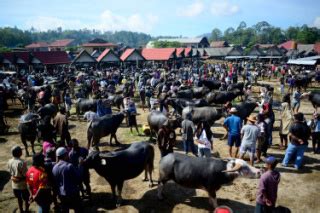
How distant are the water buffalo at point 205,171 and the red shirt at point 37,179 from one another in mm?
3254

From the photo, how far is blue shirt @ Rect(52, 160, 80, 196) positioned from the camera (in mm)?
6477

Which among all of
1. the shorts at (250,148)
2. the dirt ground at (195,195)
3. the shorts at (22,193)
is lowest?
the dirt ground at (195,195)

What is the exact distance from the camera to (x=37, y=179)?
254 inches

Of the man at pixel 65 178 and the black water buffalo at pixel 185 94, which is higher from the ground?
the black water buffalo at pixel 185 94

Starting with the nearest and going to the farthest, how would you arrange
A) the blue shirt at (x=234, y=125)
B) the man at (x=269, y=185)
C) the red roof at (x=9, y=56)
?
the man at (x=269, y=185)
the blue shirt at (x=234, y=125)
the red roof at (x=9, y=56)

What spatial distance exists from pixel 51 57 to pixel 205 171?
39635 millimetres

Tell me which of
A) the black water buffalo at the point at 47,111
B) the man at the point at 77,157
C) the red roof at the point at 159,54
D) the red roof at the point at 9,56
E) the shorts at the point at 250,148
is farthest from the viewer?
the red roof at the point at 159,54

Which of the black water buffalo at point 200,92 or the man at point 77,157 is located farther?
the black water buffalo at point 200,92

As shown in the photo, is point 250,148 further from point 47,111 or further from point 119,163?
point 47,111

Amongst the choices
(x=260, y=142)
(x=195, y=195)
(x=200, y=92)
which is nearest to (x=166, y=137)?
(x=195, y=195)

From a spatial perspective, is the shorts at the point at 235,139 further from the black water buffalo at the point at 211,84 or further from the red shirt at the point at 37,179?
the black water buffalo at the point at 211,84

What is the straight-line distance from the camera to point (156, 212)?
26.1ft

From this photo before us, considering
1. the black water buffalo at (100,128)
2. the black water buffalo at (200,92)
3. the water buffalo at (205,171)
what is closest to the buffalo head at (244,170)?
the water buffalo at (205,171)

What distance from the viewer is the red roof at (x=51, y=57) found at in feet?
133
